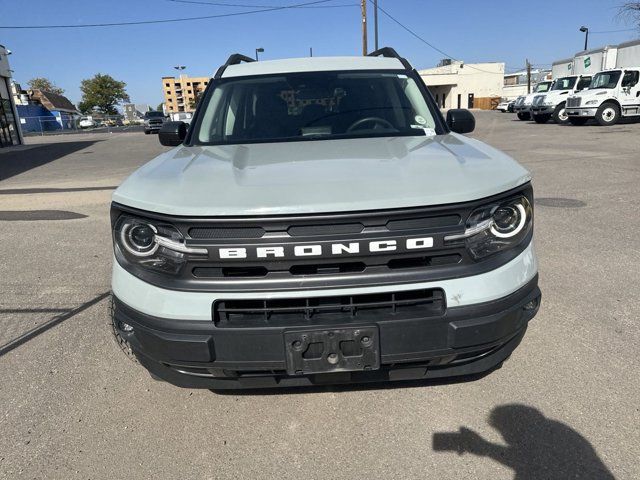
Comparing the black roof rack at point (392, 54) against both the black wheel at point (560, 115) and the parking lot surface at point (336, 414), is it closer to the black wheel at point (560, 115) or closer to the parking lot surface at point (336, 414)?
the parking lot surface at point (336, 414)

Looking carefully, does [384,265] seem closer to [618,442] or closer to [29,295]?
[618,442]

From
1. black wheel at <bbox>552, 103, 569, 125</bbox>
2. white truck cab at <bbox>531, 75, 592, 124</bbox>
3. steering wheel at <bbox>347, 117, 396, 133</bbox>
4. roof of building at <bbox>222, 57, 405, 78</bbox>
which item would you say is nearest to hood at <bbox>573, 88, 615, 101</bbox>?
white truck cab at <bbox>531, 75, 592, 124</bbox>

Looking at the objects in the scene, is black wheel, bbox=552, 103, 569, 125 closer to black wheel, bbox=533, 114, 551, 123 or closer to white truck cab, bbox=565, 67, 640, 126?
black wheel, bbox=533, 114, 551, 123

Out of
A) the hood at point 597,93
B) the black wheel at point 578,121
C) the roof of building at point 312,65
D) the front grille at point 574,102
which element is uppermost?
the roof of building at point 312,65

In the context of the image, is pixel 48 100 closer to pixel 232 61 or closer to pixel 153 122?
pixel 153 122

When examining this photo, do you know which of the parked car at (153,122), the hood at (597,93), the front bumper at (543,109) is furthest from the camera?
the parked car at (153,122)

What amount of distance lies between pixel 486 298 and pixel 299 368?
0.83 meters

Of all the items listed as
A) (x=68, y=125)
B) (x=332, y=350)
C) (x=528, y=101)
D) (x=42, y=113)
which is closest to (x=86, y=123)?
(x=68, y=125)

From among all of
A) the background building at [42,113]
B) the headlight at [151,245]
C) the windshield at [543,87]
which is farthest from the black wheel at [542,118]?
the background building at [42,113]

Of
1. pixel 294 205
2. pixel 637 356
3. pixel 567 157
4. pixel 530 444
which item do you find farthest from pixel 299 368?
pixel 567 157

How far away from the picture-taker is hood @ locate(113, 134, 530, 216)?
6.31ft

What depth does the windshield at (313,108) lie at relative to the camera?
3273mm

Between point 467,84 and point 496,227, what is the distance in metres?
77.8

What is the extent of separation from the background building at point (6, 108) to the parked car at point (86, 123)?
51.7 meters
